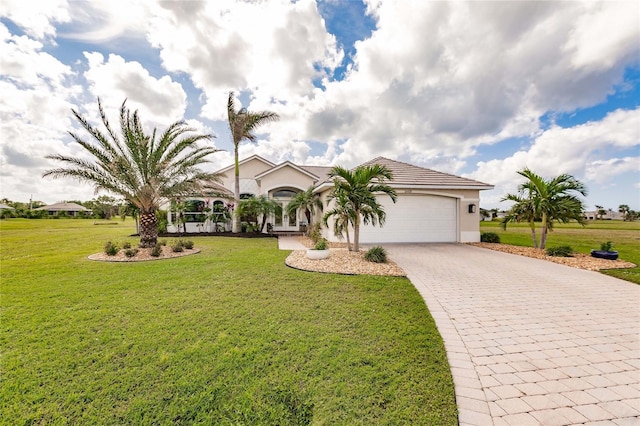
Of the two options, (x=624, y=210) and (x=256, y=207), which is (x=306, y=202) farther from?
(x=624, y=210)

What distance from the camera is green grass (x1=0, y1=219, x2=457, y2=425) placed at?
288cm

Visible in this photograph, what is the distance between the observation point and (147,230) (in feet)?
42.5

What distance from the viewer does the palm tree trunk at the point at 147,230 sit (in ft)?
42.4

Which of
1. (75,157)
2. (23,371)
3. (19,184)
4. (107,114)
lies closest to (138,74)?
(107,114)

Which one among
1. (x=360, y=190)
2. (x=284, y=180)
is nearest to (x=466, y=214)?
(x=360, y=190)

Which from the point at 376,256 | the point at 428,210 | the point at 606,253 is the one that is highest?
the point at 428,210

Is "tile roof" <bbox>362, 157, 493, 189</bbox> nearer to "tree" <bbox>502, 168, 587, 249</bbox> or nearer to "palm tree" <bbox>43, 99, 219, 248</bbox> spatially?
"tree" <bbox>502, 168, 587, 249</bbox>

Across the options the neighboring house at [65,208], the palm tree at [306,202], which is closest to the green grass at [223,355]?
the palm tree at [306,202]

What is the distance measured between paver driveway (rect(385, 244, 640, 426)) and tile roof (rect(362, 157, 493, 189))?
7487 millimetres

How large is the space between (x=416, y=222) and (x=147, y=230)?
14.8 metres

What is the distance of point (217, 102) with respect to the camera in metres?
18.9

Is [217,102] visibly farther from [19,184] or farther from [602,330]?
[602,330]

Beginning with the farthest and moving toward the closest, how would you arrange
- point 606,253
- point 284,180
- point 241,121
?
point 284,180 < point 241,121 < point 606,253

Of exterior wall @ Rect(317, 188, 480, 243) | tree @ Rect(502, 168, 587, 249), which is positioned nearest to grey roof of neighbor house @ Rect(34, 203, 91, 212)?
exterior wall @ Rect(317, 188, 480, 243)
